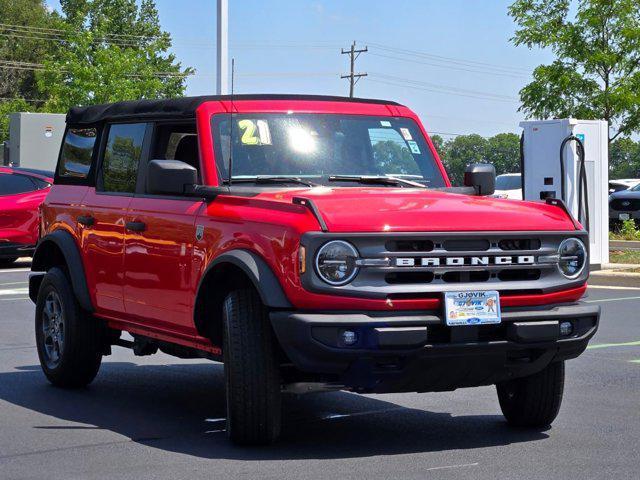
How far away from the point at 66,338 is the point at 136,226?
4.22 ft

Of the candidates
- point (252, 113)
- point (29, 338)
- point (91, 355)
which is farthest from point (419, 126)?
point (29, 338)

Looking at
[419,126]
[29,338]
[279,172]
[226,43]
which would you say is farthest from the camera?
[226,43]

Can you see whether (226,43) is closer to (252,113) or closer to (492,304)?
(252,113)

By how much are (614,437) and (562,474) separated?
3.70ft

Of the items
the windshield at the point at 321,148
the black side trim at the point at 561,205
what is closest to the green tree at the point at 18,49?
the windshield at the point at 321,148

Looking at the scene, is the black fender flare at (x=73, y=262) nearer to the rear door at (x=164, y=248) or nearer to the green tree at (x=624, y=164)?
the rear door at (x=164, y=248)

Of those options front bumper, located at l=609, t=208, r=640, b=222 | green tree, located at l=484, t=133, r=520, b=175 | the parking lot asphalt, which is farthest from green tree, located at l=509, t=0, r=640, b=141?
green tree, located at l=484, t=133, r=520, b=175

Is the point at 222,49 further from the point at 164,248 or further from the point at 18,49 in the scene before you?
the point at 18,49

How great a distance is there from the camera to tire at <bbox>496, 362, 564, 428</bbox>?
25.0ft

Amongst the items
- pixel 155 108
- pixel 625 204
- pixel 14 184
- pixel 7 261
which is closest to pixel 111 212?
pixel 155 108

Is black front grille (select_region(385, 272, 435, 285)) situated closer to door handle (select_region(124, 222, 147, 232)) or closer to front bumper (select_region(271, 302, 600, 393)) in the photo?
front bumper (select_region(271, 302, 600, 393))

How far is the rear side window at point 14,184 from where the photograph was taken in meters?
22.7

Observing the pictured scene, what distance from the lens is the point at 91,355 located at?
9156 millimetres

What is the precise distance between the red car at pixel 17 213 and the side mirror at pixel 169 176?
15.0 m
